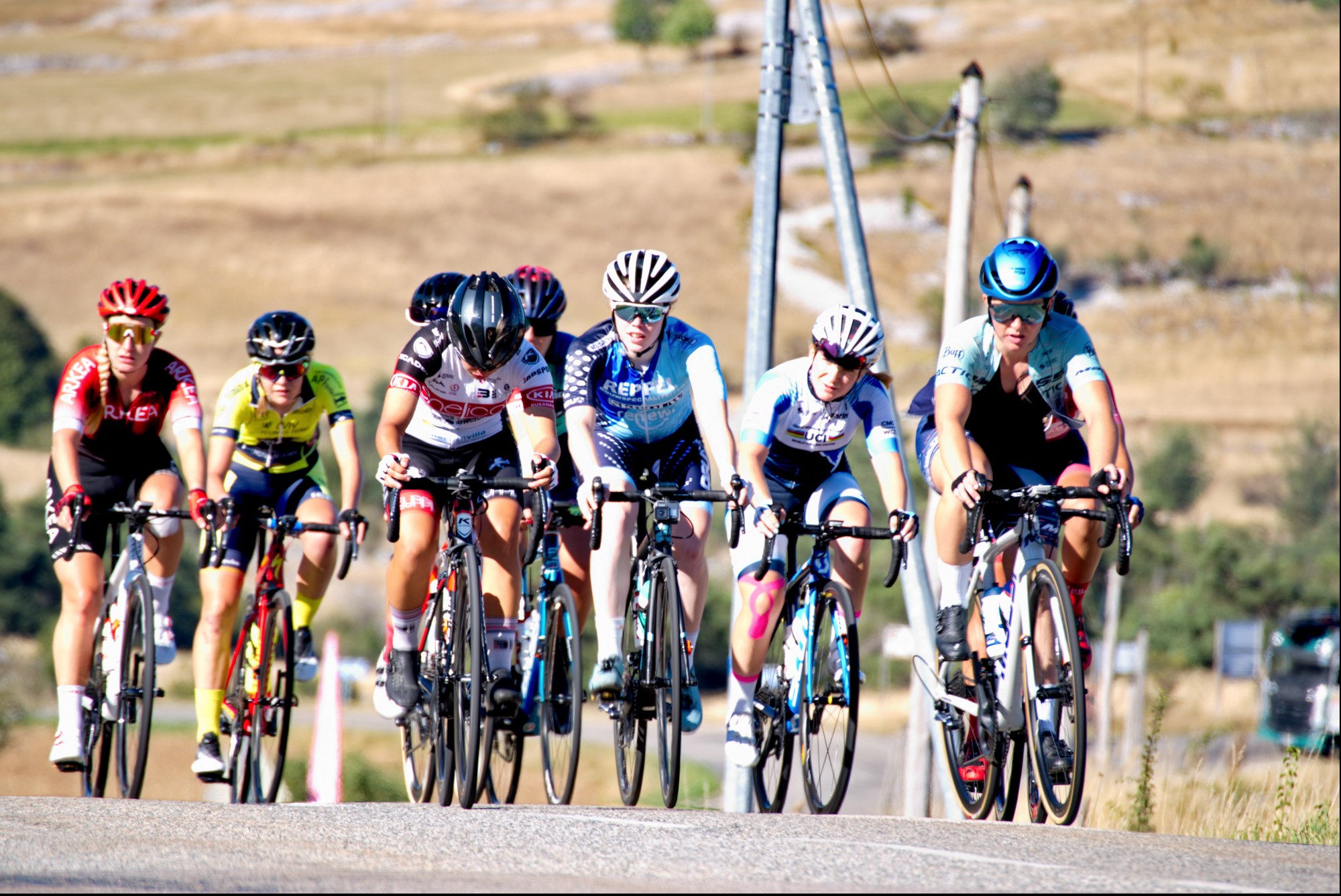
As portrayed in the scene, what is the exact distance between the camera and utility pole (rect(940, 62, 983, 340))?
1736 centimetres

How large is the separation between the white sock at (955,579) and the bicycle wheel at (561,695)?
67.0 inches

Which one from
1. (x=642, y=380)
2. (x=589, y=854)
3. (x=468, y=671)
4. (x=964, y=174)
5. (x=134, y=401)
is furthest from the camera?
(x=964, y=174)

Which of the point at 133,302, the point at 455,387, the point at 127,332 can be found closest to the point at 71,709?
the point at 127,332

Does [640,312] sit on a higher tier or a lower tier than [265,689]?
higher

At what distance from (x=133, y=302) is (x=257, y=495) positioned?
4.36ft

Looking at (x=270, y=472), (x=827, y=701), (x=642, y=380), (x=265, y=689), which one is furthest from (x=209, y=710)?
(x=827, y=701)

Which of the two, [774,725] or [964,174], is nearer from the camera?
[774,725]

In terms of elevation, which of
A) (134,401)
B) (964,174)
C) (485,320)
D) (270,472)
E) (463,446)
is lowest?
(270,472)

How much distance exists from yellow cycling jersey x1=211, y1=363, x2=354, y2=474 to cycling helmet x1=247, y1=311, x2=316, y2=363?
0.65 ft

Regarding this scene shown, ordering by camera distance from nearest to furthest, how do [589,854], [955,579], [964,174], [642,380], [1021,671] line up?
[589,854]
[1021,671]
[955,579]
[642,380]
[964,174]

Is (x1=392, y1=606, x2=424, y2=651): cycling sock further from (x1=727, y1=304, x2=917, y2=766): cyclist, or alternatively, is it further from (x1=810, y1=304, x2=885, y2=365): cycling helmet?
(x1=810, y1=304, x2=885, y2=365): cycling helmet

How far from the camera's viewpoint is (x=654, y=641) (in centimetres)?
760

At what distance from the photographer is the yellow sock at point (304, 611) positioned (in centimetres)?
918

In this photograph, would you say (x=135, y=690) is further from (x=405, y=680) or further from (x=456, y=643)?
(x=456, y=643)
